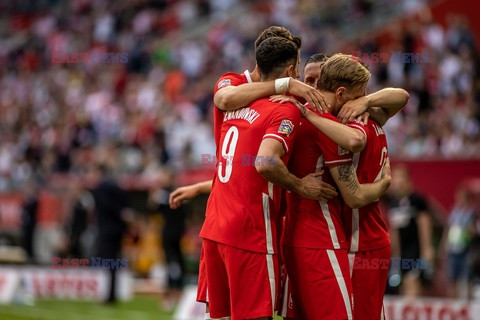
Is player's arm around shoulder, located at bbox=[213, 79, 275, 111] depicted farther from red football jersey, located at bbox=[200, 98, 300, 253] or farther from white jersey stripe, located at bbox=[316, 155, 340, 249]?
white jersey stripe, located at bbox=[316, 155, 340, 249]

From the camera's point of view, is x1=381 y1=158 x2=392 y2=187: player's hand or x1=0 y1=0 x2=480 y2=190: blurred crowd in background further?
x1=0 y1=0 x2=480 y2=190: blurred crowd in background

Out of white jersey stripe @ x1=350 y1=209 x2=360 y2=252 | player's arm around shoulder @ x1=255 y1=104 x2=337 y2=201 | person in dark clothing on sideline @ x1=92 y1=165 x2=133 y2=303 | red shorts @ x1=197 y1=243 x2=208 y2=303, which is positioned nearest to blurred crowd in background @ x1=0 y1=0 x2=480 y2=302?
person in dark clothing on sideline @ x1=92 y1=165 x2=133 y2=303

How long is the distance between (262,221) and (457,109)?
36.8 ft

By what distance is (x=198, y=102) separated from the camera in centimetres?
2308

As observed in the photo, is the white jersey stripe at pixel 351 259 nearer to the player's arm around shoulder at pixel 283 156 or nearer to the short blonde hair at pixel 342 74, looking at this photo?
the player's arm around shoulder at pixel 283 156

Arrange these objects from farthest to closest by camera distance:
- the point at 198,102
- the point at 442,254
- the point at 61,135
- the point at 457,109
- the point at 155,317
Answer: the point at 61,135
the point at 198,102
the point at 457,109
the point at 442,254
the point at 155,317

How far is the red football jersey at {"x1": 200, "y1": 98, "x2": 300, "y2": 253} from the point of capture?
20.2 ft

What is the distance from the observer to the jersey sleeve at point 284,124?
19.9ft

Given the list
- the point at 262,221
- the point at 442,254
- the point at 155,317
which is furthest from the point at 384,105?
the point at 442,254

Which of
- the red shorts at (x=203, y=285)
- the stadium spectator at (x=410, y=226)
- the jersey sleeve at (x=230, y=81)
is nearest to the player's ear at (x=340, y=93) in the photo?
the jersey sleeve at (x=230, y=81)

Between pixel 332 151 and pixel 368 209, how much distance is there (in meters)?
0.53

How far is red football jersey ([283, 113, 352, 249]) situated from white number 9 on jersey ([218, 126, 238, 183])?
39 centimetres

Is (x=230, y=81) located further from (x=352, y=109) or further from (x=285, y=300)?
(x=285, y=300)

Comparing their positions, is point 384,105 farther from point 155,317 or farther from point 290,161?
point 155,317
